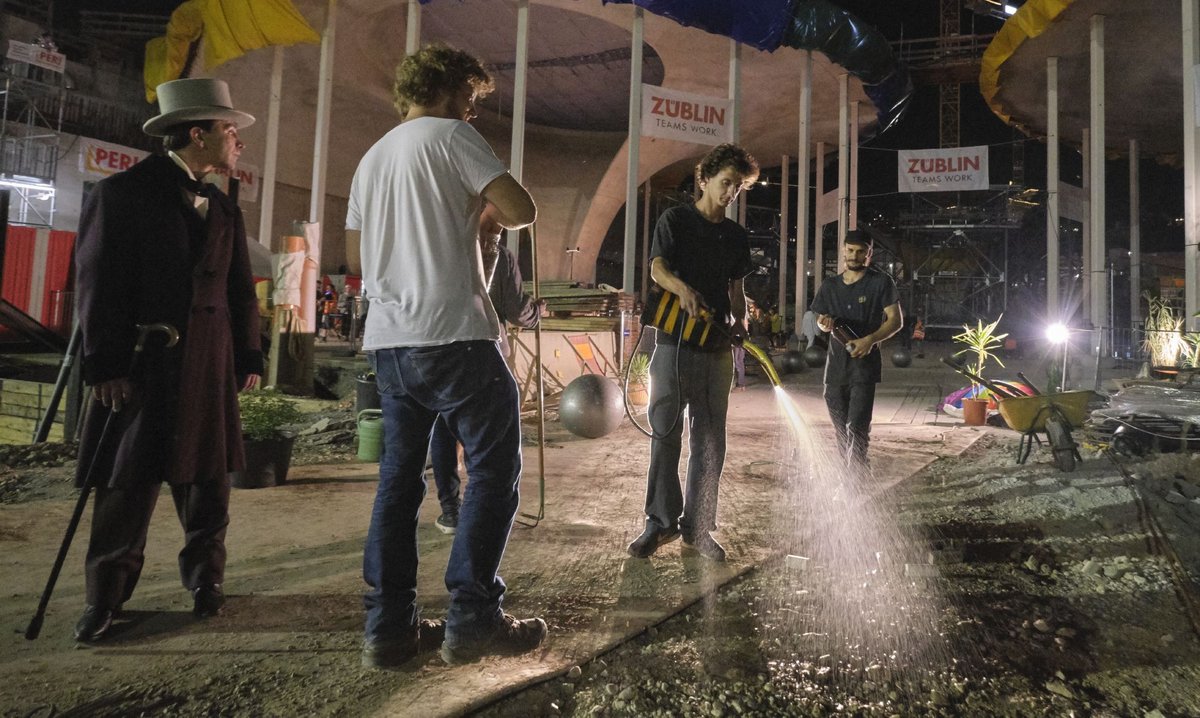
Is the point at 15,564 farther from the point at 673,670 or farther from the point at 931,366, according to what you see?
the point at 931,366

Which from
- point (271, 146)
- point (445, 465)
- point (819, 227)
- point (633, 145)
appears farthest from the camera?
point (819, 227)

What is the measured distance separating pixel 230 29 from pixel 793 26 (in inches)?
356

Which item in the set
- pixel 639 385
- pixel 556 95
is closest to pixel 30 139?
pixel 556 95

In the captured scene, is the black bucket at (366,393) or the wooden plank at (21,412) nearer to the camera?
the black bucket at (366,393)

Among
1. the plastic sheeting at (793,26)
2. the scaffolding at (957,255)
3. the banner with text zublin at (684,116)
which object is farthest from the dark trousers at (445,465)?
the scaffolding at (957,255)

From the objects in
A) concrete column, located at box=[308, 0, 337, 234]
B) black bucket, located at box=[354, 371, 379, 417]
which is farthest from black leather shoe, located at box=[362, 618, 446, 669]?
concrete column, located at box=[308, 0, 337, 234]

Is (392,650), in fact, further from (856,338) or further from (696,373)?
(856,338)

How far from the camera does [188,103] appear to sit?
7.98ft

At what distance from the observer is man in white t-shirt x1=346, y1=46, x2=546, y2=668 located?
1999mm

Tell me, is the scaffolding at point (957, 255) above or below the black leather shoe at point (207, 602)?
above

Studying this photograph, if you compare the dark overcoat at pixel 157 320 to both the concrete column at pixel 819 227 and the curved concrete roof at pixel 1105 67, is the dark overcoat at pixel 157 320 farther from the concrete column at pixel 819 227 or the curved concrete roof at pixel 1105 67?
the concrete column at pixel 819 227

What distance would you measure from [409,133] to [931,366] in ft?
48.4

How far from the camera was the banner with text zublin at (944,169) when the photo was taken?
1294 cm

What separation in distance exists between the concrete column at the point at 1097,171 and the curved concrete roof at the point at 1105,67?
507mm
